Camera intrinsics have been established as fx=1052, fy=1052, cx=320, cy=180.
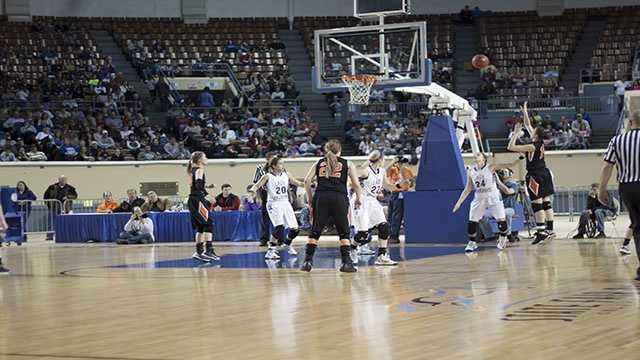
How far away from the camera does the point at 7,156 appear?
33.5m

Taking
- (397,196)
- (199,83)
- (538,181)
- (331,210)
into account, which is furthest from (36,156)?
(331,210)

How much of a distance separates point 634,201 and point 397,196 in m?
11.9

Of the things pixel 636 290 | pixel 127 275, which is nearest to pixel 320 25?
pixel 127 275

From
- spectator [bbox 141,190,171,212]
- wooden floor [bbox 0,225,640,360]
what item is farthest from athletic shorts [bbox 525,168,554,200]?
spectator [bbox 141,190,171,212]

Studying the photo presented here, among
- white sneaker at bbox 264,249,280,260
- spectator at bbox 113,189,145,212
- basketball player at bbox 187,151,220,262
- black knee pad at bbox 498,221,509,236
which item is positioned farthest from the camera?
spectator at bbox 113,189,145,212

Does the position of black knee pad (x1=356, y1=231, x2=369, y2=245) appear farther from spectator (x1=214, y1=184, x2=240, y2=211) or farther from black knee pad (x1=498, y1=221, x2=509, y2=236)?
spectator (x1=214, y1=184, x2=240, y2=211)

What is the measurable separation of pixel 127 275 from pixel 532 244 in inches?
324

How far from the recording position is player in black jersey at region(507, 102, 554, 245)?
20.1 metres

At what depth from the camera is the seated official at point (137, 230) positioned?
27.7m

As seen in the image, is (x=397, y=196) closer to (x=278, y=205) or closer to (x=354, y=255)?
(x=278, y=205)

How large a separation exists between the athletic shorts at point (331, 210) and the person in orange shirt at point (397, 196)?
8.52 metres

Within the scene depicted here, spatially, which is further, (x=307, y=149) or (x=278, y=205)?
(x=307, y=149)

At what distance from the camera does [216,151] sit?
36.2 meters

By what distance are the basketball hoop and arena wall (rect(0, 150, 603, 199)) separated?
37.5 feet
